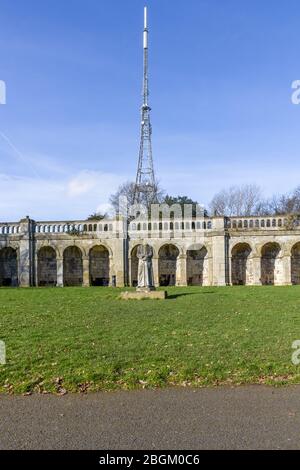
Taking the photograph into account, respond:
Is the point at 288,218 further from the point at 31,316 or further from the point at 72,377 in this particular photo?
the point at 72,377

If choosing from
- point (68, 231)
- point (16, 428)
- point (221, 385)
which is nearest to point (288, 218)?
point (68, 231)

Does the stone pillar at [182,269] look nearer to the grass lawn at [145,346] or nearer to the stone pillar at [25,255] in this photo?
the stone pillar at [25,255]

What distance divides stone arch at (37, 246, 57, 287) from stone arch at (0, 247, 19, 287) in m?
1.71

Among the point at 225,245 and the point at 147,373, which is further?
the point at 225,245

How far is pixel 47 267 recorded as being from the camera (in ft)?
103

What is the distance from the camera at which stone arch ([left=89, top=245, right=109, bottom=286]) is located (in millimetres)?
31297

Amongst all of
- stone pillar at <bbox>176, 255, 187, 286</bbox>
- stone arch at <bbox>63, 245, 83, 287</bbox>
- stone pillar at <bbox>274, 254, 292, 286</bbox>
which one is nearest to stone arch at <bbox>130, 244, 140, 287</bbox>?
stone pillar at <bbox>176, 255, 187, 286</bbox>

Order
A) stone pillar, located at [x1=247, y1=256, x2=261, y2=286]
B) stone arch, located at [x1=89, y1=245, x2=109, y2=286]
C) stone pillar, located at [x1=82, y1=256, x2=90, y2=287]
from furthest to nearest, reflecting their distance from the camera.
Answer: stone arch, located at [x1=89, y1=245, x2=109, y2=286], stone pillar, located at [x1=82, y1=256, x2=90, y2=287], stone pillar, located at [x1=247, y1=256, x2=261, y2=286]

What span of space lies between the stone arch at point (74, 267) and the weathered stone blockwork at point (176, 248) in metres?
0.39

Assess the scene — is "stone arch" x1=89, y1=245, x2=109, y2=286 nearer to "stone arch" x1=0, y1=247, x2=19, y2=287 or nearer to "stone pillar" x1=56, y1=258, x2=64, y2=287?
"stone pillar" x1=56, y1=258, x2=64, y2=287

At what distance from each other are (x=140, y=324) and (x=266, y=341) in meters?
3.36

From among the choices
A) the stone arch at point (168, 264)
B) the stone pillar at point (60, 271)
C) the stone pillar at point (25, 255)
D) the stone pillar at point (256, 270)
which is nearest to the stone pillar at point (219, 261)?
the stone pillar at point (256, 270)
